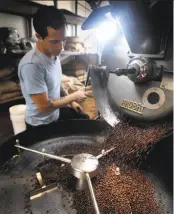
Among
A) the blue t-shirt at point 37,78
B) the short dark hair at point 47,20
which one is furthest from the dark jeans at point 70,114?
the short dark hair at point 47,20

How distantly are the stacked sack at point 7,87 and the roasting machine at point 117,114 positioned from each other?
2.05 m

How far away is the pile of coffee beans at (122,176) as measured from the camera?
0.91m

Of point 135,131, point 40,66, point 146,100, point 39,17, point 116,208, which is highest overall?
point 39,17

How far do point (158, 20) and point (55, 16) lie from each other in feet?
2.91

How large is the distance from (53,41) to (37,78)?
12.3 inches

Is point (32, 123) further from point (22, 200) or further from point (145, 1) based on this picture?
point (145, 1)

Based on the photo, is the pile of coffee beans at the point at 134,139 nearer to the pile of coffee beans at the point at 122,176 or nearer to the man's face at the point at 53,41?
the pile of coffee beans at the point at 122,176

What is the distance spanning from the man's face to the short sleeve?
0.18 m

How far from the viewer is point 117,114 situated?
121cm

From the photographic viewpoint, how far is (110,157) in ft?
3.77

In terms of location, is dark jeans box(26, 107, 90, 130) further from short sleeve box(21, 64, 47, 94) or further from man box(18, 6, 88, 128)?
short sleeve box(21, 64, 47, 94)

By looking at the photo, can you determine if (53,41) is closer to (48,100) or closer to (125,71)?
(48,100)

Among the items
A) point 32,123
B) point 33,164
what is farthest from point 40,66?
point 33,164

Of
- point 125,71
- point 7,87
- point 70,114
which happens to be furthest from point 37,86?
point 7,87
